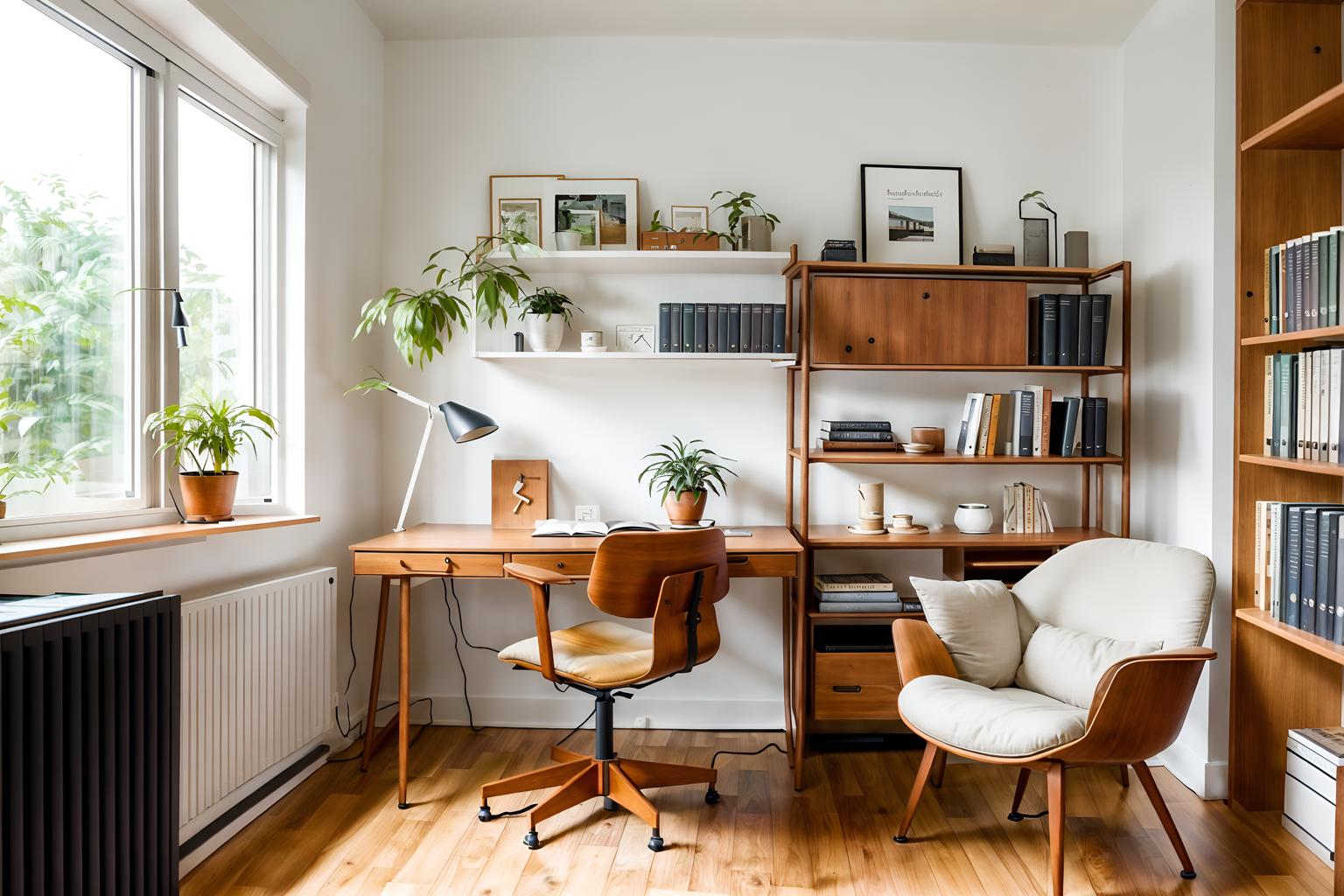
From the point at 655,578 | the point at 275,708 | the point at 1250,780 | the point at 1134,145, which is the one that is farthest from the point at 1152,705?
the point at 275,708

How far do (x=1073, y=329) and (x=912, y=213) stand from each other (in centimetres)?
75

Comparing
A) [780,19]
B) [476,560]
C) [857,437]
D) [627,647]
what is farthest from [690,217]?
[627,647]

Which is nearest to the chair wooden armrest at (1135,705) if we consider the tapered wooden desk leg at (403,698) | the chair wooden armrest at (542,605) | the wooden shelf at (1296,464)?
the wooden shelf at (1296,464)

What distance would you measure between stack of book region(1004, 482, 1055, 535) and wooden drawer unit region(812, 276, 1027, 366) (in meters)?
0.49

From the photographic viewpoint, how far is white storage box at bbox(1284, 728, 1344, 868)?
2.12 metres

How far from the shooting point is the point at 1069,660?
7.52 feet

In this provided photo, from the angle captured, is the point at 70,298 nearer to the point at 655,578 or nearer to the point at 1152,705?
the point at 655,578

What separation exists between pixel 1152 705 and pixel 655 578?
1.27m

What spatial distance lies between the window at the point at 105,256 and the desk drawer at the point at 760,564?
1575mm

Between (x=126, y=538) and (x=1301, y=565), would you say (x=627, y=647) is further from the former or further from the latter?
(x=1301, y=565)

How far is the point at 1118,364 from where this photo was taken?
311 centimetres

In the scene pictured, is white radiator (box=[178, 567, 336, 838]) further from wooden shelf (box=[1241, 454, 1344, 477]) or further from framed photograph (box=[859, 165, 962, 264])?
wooden shelf (box=[1241, 454, 1344, 477])

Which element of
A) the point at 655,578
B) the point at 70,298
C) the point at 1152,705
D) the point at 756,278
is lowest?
the point at 1152,705

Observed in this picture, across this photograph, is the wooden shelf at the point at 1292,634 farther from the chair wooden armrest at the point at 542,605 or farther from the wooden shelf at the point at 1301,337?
the chair wooden armrest at the point at 542,605
